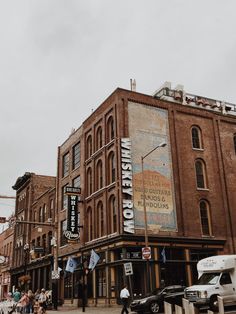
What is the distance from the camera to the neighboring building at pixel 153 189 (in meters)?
31.7

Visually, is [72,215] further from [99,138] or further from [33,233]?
[33,233]

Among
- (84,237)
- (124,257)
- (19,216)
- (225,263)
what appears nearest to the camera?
(225,263)

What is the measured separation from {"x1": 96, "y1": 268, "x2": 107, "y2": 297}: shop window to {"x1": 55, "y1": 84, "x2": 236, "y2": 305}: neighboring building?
8 cm

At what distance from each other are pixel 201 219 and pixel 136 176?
7.64 m

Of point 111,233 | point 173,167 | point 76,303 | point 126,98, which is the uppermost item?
point 126,98

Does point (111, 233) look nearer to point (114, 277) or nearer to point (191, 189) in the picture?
point (114, 277)

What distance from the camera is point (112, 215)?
3362 centimetres

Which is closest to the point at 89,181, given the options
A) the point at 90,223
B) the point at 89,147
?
the point at 89,147

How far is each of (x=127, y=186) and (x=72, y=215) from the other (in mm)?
8984

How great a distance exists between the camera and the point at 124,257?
3012cm

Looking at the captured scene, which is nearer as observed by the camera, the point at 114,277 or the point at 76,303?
the point at 114,277

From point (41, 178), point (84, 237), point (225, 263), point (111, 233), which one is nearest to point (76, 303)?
point (84, 237)

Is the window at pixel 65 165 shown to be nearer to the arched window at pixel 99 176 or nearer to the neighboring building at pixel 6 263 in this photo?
the arched window at pixel 99 176

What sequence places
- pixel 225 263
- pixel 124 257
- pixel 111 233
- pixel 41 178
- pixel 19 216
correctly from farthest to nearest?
pixel 19 216
pixel 41 178
pixel 111 233
pixel 124 257
pixel 225 263
